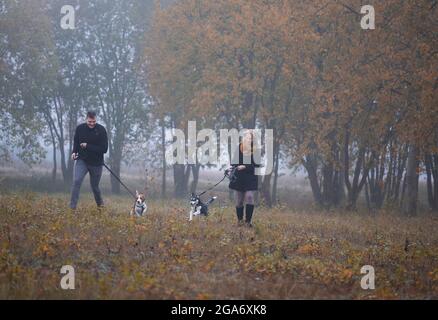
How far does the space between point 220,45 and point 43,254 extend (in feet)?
56.9

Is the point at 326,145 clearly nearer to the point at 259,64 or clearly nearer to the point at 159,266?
the point at 259,64

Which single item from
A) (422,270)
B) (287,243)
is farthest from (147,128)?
(422,270)

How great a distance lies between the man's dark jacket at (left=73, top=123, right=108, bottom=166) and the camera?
492 inches

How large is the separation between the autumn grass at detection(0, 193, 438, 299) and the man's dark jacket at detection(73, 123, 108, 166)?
1.31 meters

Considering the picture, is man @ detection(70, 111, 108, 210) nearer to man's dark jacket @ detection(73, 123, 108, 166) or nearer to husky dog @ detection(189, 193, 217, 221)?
man's dark jacket @ detection(73, 123, 108, 166)

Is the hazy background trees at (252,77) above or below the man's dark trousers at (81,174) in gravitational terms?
above

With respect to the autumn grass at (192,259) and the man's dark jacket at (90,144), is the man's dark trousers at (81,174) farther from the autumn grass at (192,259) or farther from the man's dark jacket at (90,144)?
the autumn grass at (192,259)

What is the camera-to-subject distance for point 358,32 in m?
21.8

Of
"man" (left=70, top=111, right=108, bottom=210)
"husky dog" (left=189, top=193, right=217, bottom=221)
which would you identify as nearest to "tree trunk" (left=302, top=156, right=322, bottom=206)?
"husky dog" (left=189, top=193, right=217, bottom=221)

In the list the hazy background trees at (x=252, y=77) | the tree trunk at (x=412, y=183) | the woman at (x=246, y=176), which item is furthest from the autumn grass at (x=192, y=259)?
the tree trunk at (x=412, y=183)

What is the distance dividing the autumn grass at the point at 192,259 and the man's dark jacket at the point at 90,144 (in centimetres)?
131

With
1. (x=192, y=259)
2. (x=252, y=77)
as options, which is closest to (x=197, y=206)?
(x=192, y=259)

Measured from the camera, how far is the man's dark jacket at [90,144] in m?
12.5
